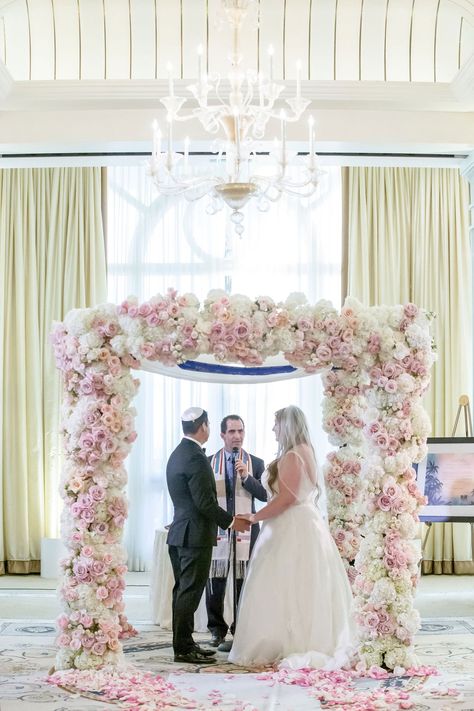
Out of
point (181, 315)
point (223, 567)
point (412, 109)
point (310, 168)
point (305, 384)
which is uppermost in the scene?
point (412, 109)

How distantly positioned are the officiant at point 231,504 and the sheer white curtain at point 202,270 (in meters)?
3.09

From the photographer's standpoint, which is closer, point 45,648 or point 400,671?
point 400,671

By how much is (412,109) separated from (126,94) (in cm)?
235

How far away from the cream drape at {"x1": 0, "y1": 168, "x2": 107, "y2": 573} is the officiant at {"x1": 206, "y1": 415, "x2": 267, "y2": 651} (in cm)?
359

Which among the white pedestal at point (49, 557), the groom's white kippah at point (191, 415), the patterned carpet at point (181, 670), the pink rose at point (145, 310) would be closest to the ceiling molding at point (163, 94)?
the pink rose at point (145, 310)

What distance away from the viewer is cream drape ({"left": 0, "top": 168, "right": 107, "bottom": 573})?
35.6 feet

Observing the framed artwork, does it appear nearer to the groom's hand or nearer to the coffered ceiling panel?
the groom's hand

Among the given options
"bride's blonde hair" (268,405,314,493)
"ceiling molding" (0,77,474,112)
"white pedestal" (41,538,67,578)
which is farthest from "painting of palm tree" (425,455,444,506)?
"white pedestal" (41,538,67,578)

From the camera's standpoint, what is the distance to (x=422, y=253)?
11086mm

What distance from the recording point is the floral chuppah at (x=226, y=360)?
6203 millimetres

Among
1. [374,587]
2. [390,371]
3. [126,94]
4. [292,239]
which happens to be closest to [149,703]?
[374,587]

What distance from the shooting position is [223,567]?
764 cm

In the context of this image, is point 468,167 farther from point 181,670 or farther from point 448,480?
point 181,670

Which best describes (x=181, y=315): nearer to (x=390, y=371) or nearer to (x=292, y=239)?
(x=390, y=371)
